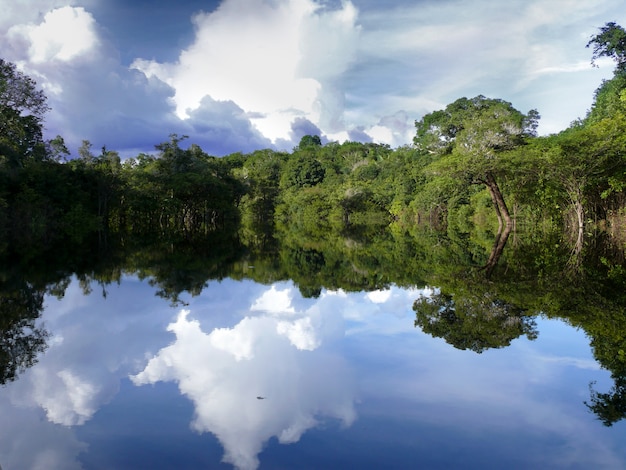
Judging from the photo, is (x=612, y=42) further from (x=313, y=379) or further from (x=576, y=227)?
(x=313, y=379)

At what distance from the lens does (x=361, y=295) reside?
413 inches

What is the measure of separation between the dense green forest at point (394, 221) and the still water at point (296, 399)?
43cm

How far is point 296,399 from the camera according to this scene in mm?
4770

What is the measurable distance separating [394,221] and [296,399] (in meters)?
54.5

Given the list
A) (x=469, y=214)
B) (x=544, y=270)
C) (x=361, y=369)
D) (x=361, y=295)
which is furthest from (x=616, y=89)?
(x=361, y=369)

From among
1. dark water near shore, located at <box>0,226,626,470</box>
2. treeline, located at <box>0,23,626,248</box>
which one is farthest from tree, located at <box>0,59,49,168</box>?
dark water near shore, located at <box>0,226,626,470</box>

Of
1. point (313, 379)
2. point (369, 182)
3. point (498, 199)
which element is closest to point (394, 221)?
point (369, 182)

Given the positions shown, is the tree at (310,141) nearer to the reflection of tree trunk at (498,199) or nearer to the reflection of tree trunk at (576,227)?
the reflection of tree trunk at (498,199)

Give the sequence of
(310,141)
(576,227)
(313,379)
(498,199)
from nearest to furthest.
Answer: (313,379)
(576,227)
(498,199)
(310,141)

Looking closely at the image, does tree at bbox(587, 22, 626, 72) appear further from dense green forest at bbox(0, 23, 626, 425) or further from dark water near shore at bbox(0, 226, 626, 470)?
dark water near shore at bbox(0, 226, 626, 470)

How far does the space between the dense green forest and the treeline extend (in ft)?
0.47

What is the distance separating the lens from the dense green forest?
28.1 feet

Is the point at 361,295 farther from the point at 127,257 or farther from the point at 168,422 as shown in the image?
the point at 127,257

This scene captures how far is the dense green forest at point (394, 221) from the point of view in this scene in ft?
28.1
